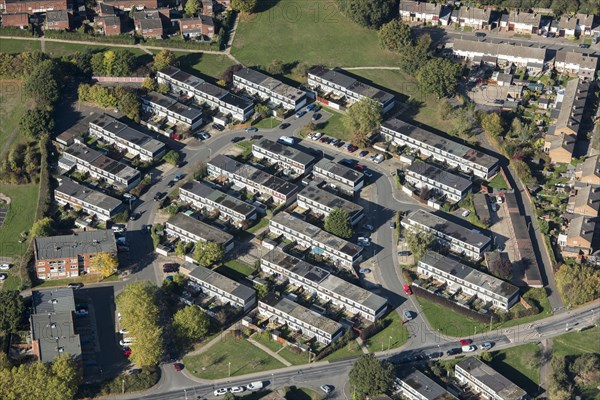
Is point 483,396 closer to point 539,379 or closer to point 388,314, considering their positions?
point 539,379

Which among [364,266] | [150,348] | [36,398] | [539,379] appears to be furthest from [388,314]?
[36,398]

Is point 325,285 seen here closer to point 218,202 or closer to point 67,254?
point 218,202

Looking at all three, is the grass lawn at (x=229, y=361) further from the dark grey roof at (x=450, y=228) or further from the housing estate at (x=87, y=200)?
the dark grey roof at (x=450, y=228)

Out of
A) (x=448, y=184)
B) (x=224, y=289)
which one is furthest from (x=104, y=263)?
(x=448, y=184)

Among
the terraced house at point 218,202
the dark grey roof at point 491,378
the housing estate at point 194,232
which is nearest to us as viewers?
the dark grey roof at point 491,378

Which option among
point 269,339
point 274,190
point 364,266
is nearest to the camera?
point 269,339

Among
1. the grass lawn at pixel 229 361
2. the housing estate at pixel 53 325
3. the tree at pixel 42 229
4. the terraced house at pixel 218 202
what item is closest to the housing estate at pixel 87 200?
the tree at pixel 42 229

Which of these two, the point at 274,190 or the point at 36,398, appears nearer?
the point at 36,398
